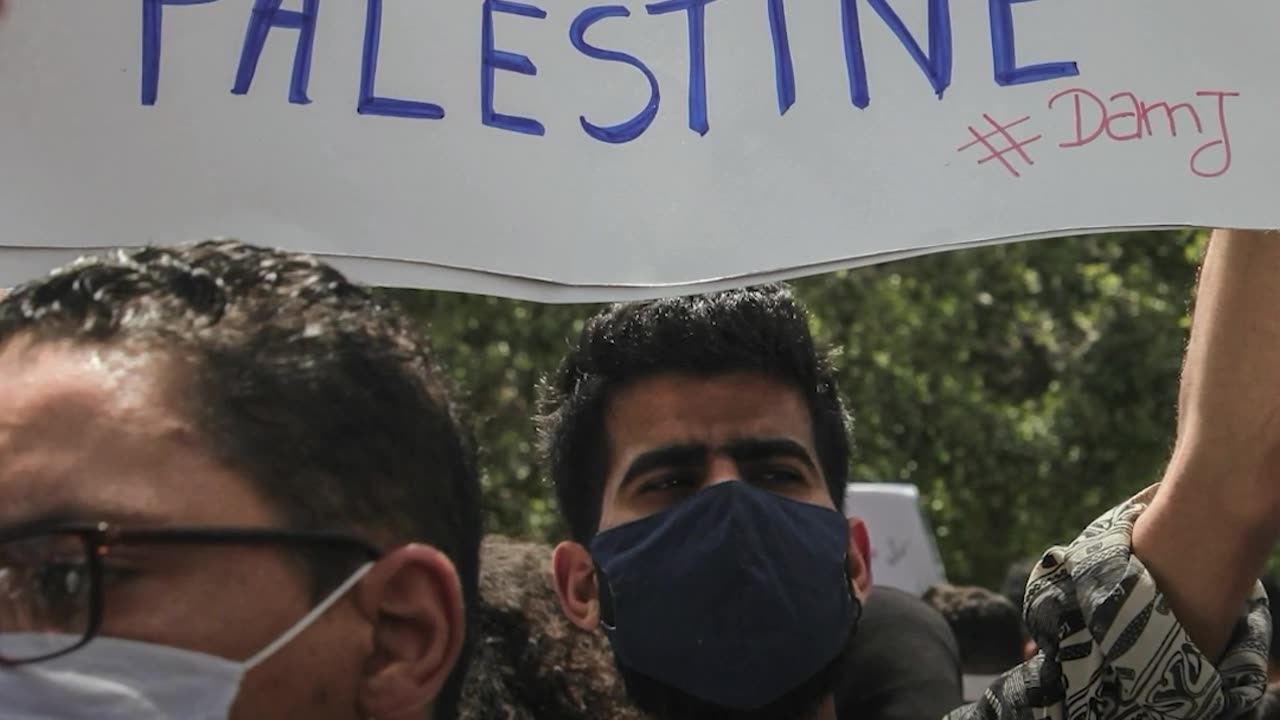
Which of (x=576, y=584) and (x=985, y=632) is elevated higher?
(x=576, y=584)

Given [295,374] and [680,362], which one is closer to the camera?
[295,374]

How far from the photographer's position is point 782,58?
2146mm

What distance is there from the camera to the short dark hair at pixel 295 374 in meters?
1.76

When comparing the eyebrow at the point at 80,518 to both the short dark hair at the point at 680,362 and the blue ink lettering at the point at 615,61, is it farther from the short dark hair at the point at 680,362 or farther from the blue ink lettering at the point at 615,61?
the short dark hair at the point at 680,362

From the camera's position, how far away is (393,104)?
2.16 m

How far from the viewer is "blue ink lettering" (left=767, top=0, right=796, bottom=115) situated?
2.14m

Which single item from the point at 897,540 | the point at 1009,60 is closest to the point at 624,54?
the point at 1009,60

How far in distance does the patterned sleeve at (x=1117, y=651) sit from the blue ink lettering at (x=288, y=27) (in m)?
1.02

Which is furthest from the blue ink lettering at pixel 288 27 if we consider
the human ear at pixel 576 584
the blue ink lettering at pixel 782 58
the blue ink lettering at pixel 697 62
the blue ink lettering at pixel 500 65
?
the human ear at pixel 576 584

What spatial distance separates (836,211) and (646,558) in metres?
0.78

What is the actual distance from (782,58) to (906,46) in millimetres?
137

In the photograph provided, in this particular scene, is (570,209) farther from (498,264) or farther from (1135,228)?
(1135,228)

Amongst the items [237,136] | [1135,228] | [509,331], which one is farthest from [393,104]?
[509,331]

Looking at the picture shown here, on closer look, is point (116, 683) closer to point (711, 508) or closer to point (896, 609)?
point (711, 508)
